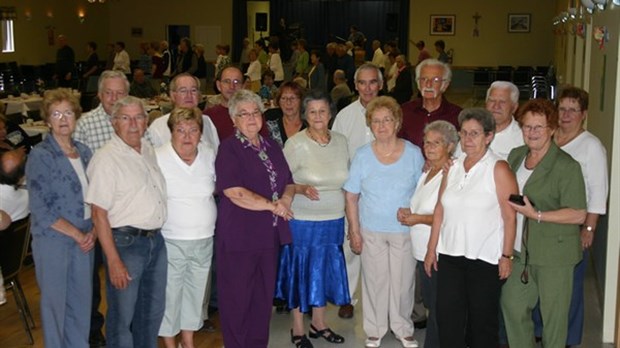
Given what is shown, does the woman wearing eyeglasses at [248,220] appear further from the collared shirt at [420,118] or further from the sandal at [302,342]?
the collared shirt at [420,118]

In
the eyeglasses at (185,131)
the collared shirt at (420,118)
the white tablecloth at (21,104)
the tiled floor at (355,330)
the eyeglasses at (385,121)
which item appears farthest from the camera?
the white tablecloth at (21,104)

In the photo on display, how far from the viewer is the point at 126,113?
4.09 m

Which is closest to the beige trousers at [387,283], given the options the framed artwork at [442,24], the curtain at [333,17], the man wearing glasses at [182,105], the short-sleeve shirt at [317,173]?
the short-sleeve shirt at [317,173]

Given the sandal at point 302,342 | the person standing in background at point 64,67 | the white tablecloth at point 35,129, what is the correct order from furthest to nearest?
the person standing in background at point 64,67 → the white tablecloth at point 35,129 → the sandal at point 302,342

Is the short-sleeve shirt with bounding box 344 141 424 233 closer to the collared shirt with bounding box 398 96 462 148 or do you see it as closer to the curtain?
the collared shirt with bounding box 398 96 462 148

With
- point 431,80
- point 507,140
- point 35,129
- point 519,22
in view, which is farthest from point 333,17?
point 507,140

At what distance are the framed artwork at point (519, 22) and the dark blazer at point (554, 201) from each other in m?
20.6

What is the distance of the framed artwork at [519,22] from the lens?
23516 millimetres

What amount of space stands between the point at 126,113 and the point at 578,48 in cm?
920

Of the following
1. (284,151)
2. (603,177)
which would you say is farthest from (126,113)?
(603,177)

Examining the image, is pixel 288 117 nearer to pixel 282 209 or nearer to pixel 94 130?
pixel 282 209

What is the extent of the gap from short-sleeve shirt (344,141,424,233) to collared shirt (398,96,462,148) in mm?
489

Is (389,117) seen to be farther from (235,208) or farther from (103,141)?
(103,141)

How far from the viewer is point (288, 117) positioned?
17.4 feet
